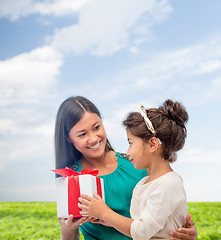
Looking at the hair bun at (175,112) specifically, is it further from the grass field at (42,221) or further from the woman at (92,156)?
the grass field at (42,221)

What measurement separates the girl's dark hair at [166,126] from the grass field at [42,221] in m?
2.72

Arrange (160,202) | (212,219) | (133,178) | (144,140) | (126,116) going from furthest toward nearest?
(212,219), (133,178), (126,116), (144,140), (160,202)

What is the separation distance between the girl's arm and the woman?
0.31 meters

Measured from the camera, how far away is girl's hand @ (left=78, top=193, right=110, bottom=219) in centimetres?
148

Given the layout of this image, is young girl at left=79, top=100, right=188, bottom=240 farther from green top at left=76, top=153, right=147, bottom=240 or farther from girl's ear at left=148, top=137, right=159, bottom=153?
green top at left=76, top=153, right=147, bottom=240

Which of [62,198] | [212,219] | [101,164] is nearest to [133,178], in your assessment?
[101,164]

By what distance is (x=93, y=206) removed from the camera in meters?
1.50

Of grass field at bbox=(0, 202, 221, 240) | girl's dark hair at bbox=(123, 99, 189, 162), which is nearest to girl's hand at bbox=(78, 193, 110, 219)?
girl's dark hair at bbox=(123, 99, 189, 162)

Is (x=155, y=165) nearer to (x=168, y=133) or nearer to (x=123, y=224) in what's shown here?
(x=168, y=133)

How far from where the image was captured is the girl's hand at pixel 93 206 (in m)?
1.48

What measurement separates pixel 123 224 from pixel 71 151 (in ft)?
2.45

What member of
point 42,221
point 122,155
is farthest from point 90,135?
point 42,221

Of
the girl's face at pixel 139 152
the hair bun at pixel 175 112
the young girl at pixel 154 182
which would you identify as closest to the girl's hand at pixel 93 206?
the young girl at pixel 154 182

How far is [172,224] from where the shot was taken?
4.84 ft
